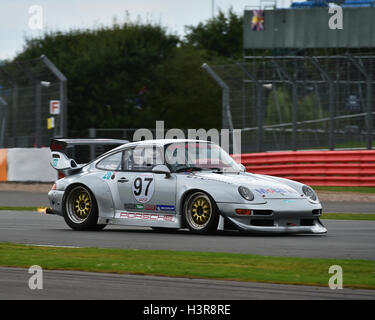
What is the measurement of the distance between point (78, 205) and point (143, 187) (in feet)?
3.68

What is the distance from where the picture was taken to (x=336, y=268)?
27.4 ft

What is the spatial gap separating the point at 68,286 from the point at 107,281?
395 mm

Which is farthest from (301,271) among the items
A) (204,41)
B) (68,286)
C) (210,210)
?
(204,41)

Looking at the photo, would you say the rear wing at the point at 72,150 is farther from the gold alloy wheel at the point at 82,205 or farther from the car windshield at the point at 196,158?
the car windshield at the point at 196,158

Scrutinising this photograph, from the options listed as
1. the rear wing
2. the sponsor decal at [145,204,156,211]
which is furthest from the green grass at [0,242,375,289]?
the rear wing

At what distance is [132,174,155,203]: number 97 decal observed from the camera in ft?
41.9

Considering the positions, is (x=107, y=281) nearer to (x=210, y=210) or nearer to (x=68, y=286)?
(x=68, y=286)

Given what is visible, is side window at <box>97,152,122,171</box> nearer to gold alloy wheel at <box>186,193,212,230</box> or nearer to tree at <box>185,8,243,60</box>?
gold alloy wheel at <box>186,193,212,230</box>

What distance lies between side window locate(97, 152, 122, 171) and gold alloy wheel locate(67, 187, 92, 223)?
1.33ft

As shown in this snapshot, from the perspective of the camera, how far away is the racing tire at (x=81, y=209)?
13289 millimetres

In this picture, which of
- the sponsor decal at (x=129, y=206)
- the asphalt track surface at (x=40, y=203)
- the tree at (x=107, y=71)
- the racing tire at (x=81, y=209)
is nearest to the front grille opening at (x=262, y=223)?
the sponsor decal at (x=129, y=206)

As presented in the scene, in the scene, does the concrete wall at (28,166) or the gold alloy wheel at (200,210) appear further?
the concrete wall at (28,166)

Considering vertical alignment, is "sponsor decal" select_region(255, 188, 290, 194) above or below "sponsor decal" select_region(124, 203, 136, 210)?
above

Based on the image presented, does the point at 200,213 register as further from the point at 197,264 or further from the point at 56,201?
the point at 197,264
